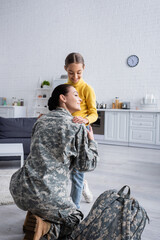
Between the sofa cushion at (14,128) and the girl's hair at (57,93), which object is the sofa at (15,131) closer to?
the sofa cushion at (14,128)

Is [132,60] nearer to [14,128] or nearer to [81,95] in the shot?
[14,128]

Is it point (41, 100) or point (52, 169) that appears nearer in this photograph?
point (52, 169)

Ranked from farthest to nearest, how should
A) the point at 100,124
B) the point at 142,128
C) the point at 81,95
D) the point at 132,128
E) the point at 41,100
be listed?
the point at 41,100 < the point at 100,124 < the point at 132,128 < the point at 142,128 < the point at 81,95

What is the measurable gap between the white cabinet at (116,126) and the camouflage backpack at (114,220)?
4.36 meters

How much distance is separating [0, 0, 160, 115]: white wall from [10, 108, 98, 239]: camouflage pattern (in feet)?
16.4

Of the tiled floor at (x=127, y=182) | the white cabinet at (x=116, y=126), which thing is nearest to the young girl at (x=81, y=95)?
the tiled floor at (x=127, y=182)

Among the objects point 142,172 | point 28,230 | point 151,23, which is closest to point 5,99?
point 151,23

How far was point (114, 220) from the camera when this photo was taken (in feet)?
4.00

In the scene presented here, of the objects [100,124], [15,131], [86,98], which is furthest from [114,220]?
[100,124]

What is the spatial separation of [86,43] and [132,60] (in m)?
1.47

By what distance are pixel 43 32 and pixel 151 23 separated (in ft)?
11.1

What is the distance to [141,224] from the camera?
1.21 metres

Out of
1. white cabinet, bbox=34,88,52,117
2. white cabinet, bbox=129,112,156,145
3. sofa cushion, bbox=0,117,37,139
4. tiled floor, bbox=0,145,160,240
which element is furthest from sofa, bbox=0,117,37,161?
white cabinet, bbox=34,88,52,117

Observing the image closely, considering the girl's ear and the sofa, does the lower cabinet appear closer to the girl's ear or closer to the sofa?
the sofa
